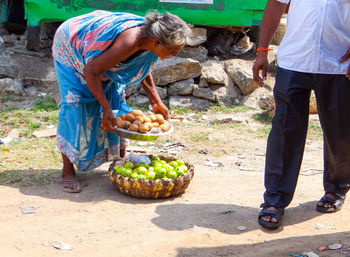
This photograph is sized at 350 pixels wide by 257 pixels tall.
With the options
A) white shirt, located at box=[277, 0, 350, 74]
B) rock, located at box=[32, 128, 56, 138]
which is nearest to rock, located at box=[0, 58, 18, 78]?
rock, located at box=[32, 128, 56, 138]

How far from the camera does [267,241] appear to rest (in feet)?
10.7

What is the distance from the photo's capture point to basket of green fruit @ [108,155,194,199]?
12.7 ft

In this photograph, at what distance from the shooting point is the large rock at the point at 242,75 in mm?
7938

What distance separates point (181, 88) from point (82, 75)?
385 centimetres

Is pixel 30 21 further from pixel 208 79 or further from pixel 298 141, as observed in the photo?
pixel 298 141

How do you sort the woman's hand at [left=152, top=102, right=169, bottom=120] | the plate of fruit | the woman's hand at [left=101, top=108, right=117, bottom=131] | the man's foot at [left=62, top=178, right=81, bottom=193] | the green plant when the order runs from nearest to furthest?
the woman's hand at [left=101, top=108, right=117, bottom=131], the plate of fruit, the man's foot at [left=62, top=178, right=81, bottom=193], the woman's hand at [left=152, top=102, right=169, bottom=120], the green plant

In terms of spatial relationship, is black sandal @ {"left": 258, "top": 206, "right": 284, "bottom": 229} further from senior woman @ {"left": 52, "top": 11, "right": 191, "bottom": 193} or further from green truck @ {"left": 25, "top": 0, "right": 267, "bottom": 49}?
green truck @ {"left": 25, "top": 0, "right": 267, "bottom": 49}

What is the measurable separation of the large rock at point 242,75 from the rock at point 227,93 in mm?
91

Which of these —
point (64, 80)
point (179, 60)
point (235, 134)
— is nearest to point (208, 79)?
point (179, 60)

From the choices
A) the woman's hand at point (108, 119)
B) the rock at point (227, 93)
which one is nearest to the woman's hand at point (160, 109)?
the woman's hand at point (108, 119)

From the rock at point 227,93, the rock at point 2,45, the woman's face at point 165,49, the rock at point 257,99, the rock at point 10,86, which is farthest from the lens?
the rock at point 2,45

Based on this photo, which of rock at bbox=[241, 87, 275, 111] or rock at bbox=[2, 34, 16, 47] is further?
rock at bbox=[2, 34, 16, 47]

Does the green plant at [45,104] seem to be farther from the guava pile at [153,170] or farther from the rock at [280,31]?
the rock at [280,31]

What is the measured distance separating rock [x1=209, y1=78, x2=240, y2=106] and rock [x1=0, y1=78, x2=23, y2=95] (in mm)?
3161
